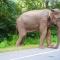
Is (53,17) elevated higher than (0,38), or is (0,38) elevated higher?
(53,17)

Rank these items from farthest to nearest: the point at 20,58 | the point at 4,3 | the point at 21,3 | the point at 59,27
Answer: the point at 21,3 < the point at 4,3 < the point at 59,27 < the point at 20,58

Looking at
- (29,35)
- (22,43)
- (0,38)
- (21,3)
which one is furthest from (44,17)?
(21,3)

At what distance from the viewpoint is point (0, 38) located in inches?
899

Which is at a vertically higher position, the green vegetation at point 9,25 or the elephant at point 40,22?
the elephant at point 40,22

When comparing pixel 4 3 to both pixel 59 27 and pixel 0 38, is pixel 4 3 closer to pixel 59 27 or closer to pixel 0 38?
pixel 0 38

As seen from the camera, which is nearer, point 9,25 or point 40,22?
point 40,22

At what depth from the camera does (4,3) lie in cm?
2488

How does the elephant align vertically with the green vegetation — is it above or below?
above

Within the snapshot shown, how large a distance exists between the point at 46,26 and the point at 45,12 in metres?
0.72

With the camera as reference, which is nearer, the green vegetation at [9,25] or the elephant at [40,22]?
the elephant at [40,22]

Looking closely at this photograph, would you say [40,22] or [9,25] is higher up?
[40,22]

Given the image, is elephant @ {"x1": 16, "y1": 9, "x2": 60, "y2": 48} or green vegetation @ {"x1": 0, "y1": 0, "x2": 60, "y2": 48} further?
green vegetation @ {"x1": 0, "y1": 0, "x2": 60, "y2": 48}

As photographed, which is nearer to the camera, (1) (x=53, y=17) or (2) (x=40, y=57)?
(2) (x=40, y=57)

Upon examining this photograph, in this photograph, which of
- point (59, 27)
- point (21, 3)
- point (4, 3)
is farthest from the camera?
point (21, 3)
